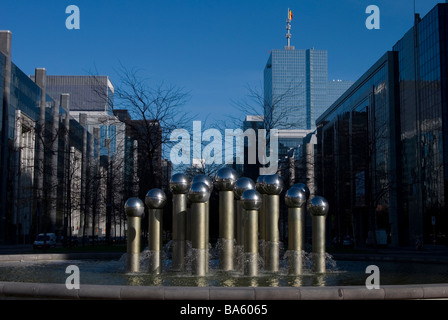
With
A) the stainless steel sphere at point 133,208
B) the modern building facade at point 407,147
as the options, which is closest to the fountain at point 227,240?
the stainless steel sphere at point 133,208

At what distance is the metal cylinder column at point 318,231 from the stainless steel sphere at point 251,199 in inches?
83.5

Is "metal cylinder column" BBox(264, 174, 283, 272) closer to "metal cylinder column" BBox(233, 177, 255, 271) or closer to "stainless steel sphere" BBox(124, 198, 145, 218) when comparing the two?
"metal cylinder column" BBox(233, 177, 255, 271)

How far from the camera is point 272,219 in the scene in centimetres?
1558

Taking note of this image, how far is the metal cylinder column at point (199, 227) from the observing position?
1452 cm

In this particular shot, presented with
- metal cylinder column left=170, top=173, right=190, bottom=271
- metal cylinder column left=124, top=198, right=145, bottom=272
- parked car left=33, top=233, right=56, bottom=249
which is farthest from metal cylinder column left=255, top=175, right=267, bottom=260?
parked car left=33, top=233, right=56, bottom=249

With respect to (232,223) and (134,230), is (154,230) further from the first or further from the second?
(232,223)

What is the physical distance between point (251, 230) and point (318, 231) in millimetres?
2344

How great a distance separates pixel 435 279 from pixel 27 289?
10.3 m

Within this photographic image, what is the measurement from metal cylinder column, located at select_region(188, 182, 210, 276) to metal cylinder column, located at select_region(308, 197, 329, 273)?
337cm

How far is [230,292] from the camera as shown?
912 centimetres

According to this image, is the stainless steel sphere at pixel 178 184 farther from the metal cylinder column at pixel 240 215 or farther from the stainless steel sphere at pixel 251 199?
the stainless steel sphere at pixel 251 199

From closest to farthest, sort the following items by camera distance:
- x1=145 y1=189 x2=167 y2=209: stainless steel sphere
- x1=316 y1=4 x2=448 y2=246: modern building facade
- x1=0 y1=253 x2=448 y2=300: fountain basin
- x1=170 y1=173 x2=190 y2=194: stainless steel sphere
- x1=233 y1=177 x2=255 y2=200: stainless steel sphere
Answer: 1. x1=0 y1=253 x2=448 y2=300: fountain basin
2. x1=145 y1=189 x2=167 y2=209: stainless steel sphere
3. x1=170 y1=173 x2=190 y2=194: stainless steel sphere
4. x1=233 y1=177 x2=255 y2=200: stainless steel sphere
5. x1=316 y1=4 x2=448 y2=246: modern building facade

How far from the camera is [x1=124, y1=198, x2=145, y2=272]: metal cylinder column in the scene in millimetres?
15570

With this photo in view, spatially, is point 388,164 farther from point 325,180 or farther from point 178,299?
point 178,299
